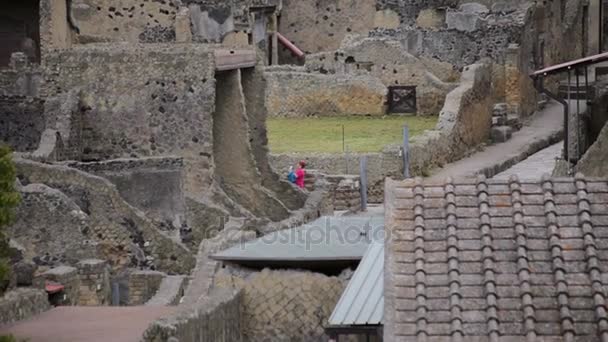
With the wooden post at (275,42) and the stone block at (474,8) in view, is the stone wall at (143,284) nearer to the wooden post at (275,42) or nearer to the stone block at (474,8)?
the stone block at (474,8)

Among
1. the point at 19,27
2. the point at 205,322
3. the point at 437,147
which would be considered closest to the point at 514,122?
the point at 437,147

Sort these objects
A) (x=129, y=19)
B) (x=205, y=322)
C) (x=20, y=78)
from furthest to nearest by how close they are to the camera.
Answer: (x=129, y=19)
(x=20, y=78)
(x=205, y=322)

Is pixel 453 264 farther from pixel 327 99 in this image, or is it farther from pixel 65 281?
pixel 327 99

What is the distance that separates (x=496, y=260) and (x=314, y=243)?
22.4 feet

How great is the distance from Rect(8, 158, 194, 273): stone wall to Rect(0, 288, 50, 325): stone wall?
152 inches

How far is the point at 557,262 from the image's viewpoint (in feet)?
49.3

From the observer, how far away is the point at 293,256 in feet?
68.3

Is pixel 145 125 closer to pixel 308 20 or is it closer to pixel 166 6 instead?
pixel 166 6

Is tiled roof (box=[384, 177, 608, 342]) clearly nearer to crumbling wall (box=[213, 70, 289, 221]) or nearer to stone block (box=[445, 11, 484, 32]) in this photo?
crumbling wall (box=[213, 70, 289, 221])

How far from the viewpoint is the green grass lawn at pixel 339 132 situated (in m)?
40.0

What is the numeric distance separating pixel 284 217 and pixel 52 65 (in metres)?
4.09

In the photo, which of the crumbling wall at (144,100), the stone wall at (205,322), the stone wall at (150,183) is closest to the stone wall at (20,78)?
the crumbling wall at (144,100)

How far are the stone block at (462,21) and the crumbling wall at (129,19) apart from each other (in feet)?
26.7

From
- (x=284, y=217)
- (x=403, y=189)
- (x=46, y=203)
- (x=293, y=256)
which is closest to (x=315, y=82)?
(x=284, y=217)
